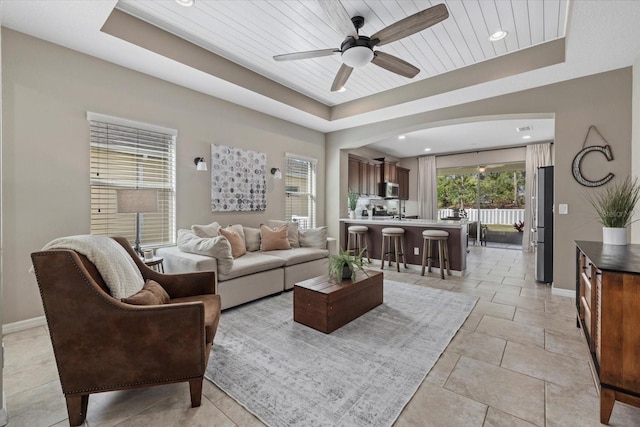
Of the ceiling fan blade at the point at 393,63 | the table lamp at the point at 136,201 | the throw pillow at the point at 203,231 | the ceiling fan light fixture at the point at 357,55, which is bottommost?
the throw pillow at the point at 203,231

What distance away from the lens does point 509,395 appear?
70.4 inches

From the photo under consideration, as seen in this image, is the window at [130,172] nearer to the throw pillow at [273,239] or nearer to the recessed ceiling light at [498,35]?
the throw pillow at [273,239]

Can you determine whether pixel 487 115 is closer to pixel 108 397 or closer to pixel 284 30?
pixel 284 30

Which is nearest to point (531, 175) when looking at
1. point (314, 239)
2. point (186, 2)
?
point (314, 239)

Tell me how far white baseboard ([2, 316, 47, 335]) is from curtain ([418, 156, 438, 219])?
9089mm

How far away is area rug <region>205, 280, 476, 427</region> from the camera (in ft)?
5.50

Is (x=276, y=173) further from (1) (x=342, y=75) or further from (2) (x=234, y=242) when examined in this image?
(1) (x=342, y=75)

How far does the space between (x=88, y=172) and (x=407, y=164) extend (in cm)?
879

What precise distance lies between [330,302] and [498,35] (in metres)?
3.34

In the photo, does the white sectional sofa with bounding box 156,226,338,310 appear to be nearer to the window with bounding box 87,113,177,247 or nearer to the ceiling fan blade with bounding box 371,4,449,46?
the window with bounding box 87,113,177,247

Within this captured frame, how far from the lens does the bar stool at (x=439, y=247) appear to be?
15.4ft

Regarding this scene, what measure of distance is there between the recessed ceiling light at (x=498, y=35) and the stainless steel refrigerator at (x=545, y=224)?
217 cm

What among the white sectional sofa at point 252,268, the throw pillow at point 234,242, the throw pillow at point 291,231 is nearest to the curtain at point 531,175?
the white sectional sofa at point 252,268

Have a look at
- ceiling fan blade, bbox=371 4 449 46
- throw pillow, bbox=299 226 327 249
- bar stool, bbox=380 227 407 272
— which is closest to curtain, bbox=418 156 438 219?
bar stool, bbox=380 227 407 272
